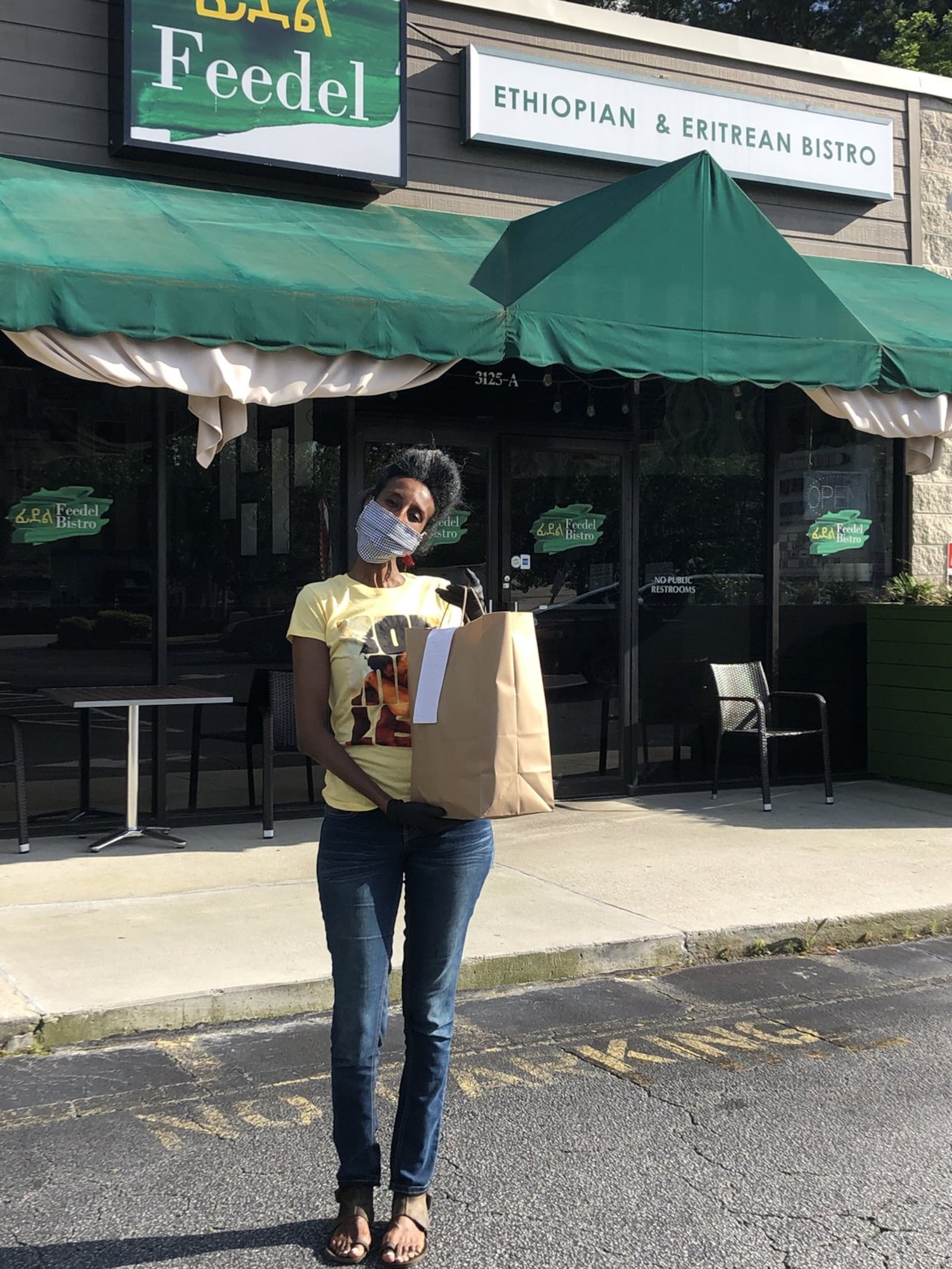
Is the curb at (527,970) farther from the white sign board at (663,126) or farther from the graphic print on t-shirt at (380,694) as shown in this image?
the white sign board at (663,126)

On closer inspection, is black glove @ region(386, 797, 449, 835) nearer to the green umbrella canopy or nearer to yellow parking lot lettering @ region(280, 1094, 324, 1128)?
yellow parking lot lettering @ region(280, 1094, 324, 1128)

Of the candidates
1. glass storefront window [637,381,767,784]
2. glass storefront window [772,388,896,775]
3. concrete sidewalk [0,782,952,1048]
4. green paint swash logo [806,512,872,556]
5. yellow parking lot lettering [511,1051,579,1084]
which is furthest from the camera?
green paint swash logo [806,512,872,556]

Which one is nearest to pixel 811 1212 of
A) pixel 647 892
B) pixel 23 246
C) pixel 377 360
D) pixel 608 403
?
pixel 647 892

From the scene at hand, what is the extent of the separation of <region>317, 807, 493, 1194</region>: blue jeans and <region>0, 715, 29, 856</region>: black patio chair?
174 inches

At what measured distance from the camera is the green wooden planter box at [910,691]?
970 cm

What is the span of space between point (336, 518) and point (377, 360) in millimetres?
1726

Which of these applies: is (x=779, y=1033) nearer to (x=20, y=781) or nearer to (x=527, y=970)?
(x=527, y=970)

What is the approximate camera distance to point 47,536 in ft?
25.5

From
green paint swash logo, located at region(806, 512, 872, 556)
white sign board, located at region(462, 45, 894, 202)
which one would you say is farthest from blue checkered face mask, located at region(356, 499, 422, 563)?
green paint swash logo, located at region(806, 512, 872, 556)

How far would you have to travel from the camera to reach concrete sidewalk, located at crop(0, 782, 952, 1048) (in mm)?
5191

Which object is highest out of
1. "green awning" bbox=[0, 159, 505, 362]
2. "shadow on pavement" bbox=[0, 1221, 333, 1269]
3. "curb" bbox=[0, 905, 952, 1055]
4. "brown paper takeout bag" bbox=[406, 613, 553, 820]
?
"green awning" bbox=[0, 159, 505, 362]

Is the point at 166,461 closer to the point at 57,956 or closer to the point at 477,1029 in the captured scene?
the point at 57,956

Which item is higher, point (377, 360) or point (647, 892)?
point (377, 360)

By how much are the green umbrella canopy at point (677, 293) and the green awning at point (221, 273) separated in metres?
0.35
